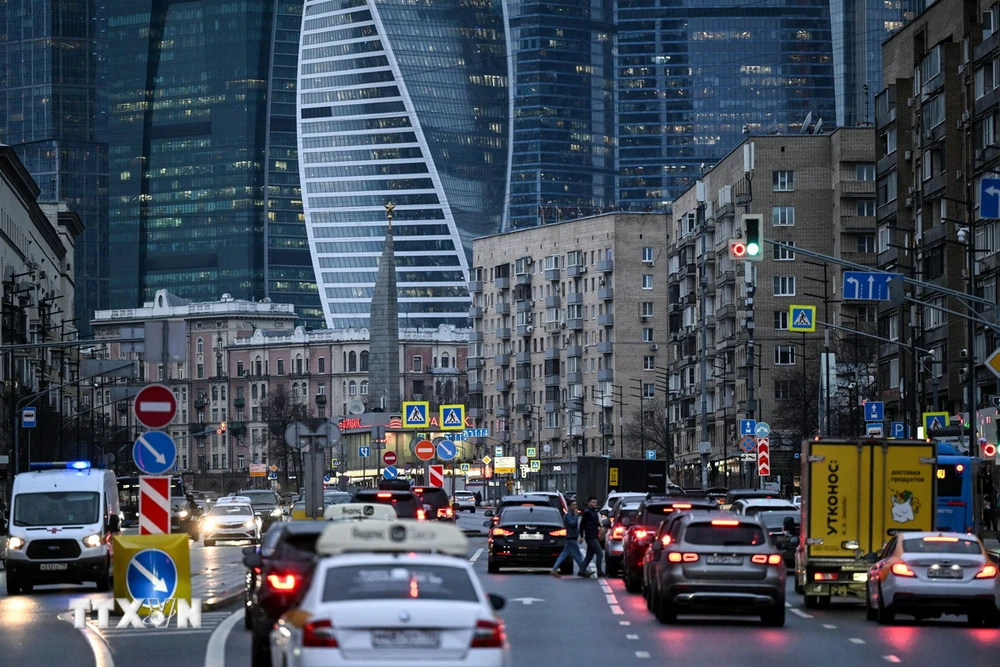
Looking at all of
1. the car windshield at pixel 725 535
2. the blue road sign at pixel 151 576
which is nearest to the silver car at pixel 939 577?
the car windshield at pixel 725 535

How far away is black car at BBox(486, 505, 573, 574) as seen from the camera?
1686 inches

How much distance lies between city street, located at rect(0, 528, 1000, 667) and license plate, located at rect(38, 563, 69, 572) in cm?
379

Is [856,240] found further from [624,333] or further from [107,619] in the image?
[107,619]

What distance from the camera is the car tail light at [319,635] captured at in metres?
14.6

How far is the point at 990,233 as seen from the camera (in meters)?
74.1

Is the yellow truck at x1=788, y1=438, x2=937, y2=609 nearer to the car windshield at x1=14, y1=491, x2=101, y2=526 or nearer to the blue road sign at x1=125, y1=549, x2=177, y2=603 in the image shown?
the blue road sign at x1=125, y1=549, x2=177, y2=603

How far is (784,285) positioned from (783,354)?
13.8 feet

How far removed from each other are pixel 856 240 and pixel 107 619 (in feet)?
324

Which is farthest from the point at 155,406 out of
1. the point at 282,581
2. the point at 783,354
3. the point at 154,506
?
the point at 783,354

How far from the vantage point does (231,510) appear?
6756 cm

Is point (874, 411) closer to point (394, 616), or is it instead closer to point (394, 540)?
point (394, 540)

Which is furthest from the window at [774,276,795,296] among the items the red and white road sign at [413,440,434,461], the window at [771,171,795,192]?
the red and white road sign at [413,440,434,461]

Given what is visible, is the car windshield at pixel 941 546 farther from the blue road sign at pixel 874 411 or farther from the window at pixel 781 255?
the window at pixel 781 255

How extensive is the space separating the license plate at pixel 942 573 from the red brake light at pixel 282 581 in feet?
34.5
